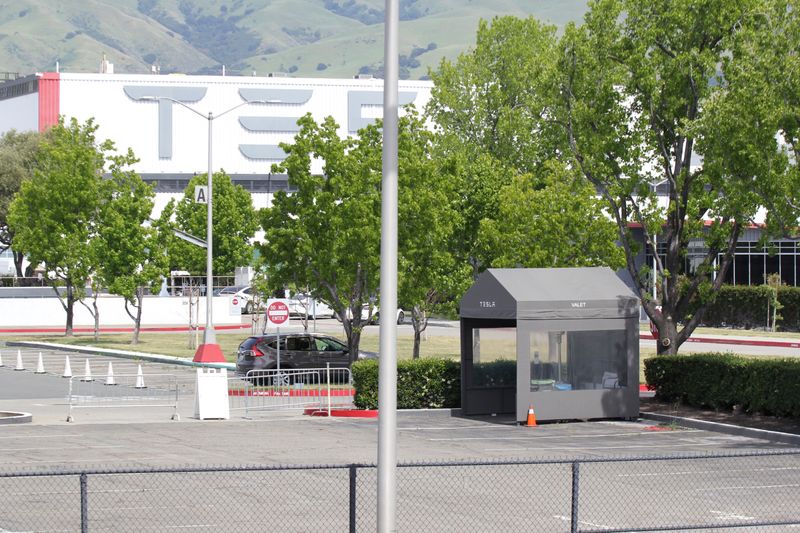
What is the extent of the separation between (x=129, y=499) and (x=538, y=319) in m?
11.6

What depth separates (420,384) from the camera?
92.0 ft

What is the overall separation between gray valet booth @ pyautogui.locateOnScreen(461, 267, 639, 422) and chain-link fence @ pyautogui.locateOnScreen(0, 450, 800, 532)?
6.30m

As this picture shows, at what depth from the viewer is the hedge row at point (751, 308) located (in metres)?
63.4

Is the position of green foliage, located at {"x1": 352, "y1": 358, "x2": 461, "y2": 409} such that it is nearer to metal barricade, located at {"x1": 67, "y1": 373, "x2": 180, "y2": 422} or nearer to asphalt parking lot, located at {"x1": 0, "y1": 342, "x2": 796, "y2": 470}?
asphalt parking lot, located at {"x1": 0, "y1": 342, "x2": 796, "y2": 470}

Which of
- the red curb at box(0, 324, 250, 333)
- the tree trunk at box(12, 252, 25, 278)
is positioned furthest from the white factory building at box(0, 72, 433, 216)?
the red curb at box(0, 324, 250, 333)

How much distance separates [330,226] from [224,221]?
47822mm

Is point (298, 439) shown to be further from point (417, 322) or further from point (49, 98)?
point (49, 98)

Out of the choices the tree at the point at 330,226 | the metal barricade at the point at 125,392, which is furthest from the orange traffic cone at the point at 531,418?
the tree at the point at 330,226

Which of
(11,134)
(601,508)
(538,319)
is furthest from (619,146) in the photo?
(11,134)

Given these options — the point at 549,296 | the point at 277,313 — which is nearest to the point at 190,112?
the point at 277,313

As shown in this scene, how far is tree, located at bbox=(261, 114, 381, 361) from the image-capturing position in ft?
115

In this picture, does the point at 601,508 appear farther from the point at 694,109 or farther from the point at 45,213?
the point at 45,213

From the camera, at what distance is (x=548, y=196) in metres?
39.2

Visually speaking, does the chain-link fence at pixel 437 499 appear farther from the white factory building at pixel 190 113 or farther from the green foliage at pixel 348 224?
the white factory building at pixel 190 113
